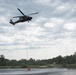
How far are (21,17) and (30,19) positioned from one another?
349cm

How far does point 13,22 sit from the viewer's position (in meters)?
68.5

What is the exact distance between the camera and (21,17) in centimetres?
6625

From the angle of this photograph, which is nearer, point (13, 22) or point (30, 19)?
point (30, 19)

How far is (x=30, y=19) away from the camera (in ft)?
210

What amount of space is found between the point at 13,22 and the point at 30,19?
264 inches

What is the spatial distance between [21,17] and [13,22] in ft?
11.4
